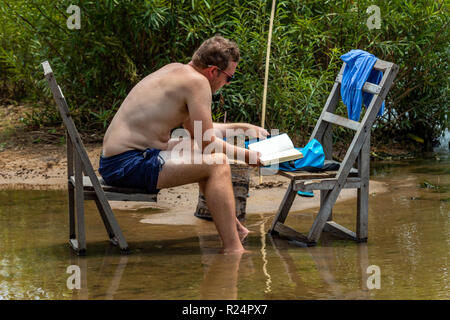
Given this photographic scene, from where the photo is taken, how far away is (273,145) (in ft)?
16.2

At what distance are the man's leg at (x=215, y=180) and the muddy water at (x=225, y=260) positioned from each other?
252mm

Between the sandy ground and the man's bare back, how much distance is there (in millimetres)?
1249

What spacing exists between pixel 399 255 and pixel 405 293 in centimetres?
87

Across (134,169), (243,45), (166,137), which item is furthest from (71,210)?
(243,45)

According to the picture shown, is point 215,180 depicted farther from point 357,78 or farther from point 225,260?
point 357,78

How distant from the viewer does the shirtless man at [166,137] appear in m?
4.75

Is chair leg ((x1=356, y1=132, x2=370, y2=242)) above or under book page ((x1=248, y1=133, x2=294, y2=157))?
under

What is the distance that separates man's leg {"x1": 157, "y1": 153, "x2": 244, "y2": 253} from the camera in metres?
4.74

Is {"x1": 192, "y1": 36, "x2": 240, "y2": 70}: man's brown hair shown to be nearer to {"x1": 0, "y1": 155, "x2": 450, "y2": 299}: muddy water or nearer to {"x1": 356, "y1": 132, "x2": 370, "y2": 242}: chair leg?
{"x1": 356, "y1": 132, "x2": 370, "y2": 242}: chair leg

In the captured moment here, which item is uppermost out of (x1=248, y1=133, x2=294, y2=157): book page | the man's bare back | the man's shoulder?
the man's shoulder

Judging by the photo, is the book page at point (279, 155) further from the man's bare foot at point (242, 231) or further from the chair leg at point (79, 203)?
the chair leg at point (79, 203)

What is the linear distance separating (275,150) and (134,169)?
0.99 m

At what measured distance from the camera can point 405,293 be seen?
3881 mm

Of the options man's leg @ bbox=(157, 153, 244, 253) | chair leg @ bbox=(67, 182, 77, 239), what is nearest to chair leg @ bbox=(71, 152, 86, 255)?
chair leg @ bbox=(67, 182, 77, 239)
